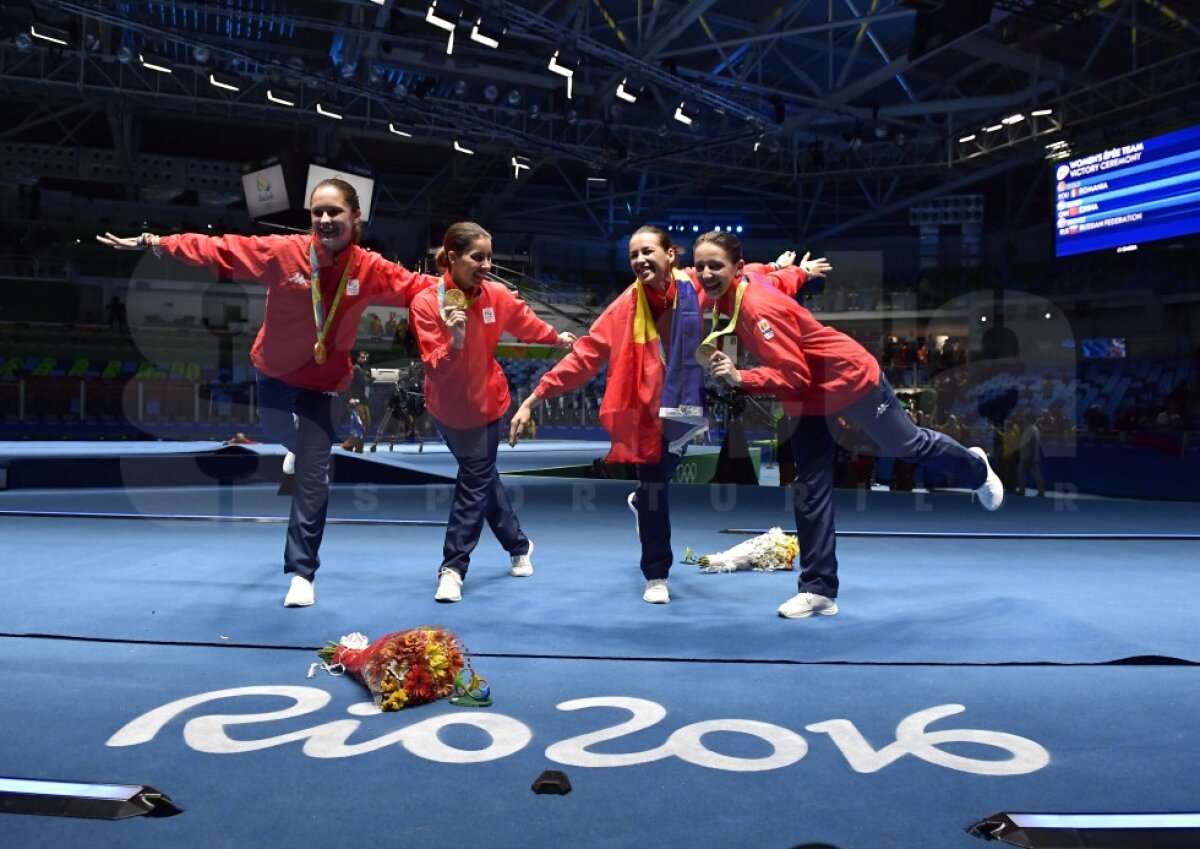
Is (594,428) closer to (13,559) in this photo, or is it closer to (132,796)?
(13,559)

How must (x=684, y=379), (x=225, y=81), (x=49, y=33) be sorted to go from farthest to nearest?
1. (x=225, y=81)
2. (x=49, y=33)
3. (x=684, y=379)

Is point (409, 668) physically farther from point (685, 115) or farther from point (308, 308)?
point (685, 115)

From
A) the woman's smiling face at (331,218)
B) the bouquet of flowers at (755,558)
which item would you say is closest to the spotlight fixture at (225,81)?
the woman's smiling face at (331,218)

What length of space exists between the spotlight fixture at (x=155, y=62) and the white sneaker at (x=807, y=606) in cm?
1746

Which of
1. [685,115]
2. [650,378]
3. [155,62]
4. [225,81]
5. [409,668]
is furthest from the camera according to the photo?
[685,115]

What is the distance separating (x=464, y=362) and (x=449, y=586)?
95 centimetres

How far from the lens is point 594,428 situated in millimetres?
20359

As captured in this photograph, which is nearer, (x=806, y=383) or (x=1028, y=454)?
(x=806, y=383)

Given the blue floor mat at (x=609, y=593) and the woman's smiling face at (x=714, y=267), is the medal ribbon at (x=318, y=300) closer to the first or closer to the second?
the blue floor mat at (x=609, y=593)

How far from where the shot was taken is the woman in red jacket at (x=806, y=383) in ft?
11.9

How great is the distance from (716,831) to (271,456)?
8963 millimetres

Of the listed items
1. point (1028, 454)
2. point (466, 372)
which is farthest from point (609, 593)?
point (1028, 454)

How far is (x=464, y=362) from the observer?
416 cm

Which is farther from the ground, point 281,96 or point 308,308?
point 281,96
